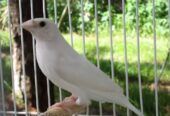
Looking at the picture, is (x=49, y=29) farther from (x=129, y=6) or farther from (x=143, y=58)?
(x=129, y=6)

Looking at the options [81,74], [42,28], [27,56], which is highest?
[42,28]

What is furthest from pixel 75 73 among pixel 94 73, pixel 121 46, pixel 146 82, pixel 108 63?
pixel 121 46

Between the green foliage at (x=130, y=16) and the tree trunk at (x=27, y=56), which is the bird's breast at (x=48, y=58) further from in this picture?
the green foliage at (x=130, y=16)

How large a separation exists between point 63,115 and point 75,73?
157 mm

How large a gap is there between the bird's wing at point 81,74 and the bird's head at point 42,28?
0.09m

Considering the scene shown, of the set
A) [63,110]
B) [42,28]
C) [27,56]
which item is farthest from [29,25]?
[27,56]

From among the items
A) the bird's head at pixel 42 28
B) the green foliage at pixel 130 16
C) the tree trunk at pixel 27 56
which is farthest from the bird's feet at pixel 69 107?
the green foliage at pixel 130 16

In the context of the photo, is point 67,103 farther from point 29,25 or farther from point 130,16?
point 130,16

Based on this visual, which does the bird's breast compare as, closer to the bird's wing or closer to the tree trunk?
the bird's wing

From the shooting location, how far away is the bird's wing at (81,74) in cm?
166

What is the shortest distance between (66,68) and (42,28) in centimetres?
18

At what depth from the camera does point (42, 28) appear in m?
1.59

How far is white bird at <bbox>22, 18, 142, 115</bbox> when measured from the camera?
161 centimetres

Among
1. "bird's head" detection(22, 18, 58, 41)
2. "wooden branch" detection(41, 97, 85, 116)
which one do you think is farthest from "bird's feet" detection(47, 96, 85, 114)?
"bird's head" detection(22, 18, 58, 41)
